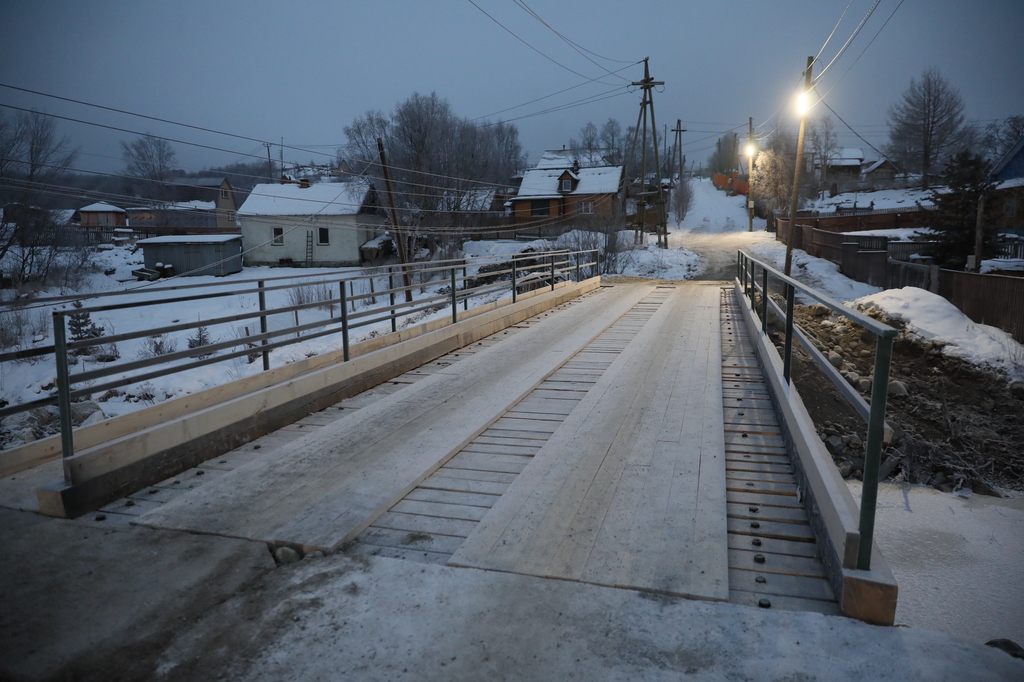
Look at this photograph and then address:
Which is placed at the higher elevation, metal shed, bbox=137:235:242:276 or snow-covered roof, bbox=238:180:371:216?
snow-covered roof, bbox=238:180:371:216

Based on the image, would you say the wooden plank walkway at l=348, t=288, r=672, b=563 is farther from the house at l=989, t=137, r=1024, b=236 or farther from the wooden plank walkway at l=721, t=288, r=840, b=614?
the house at l=989, t=137, r=1024, b=236

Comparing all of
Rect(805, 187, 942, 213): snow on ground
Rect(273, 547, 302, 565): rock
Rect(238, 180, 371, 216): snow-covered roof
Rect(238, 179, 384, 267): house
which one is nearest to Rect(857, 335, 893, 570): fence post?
Rect(273, 547, 302, 565): rock

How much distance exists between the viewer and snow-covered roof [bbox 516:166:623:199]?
57.8 meters

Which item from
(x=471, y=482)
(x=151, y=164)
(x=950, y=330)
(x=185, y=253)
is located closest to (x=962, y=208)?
(x=950, y=330)

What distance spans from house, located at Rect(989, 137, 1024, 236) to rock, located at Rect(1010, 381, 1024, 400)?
14470 mm

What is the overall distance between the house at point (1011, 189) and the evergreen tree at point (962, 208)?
2.62ft

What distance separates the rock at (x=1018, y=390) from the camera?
36.9 ft

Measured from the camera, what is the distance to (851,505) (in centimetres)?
324

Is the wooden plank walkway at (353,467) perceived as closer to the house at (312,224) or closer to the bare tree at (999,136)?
the house at (312,224)

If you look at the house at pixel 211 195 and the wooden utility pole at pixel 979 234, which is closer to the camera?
the wooden utility pole at pixel 979 234

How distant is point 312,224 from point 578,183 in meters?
24.9

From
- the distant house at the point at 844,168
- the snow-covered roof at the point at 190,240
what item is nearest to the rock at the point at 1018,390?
the snow-covered roof at the point at 190,240

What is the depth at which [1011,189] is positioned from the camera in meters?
28.8

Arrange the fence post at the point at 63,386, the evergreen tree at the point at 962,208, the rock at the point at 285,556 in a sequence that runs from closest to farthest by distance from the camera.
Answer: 1. the rock at the point at 285,556
2. the fence post at the point at 63,386
3. the evergreen tree at the point at 962,208
